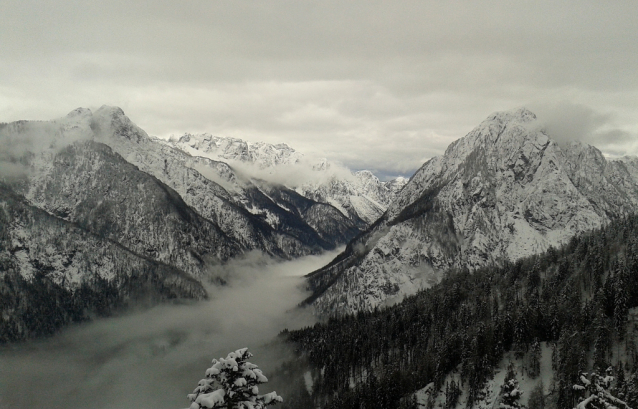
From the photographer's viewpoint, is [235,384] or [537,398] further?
[537,398]

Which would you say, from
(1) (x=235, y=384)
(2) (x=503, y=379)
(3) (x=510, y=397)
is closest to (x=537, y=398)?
(2) (x=503, y=379)

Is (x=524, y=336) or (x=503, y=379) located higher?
(x=524, y=336)

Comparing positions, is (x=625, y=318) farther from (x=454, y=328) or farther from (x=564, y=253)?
(x=564, y=253)

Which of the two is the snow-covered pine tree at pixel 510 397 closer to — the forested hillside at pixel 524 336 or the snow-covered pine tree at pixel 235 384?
the snow-covered pine tree at pixel 235 384

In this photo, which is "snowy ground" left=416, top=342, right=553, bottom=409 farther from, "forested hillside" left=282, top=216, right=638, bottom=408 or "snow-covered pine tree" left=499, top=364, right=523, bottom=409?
"snow-covered pine tree" left=499, top=364, right=523, bottom=409

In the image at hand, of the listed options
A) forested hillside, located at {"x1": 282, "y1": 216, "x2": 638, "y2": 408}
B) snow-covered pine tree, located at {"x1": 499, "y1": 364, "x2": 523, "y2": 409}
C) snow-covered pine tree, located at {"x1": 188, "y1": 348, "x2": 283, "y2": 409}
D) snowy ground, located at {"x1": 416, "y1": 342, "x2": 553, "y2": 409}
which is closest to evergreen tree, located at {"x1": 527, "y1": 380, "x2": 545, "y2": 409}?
snowy ground, located at {"x1": 416, "y1": 342, "x2": 553, "y2": 409}

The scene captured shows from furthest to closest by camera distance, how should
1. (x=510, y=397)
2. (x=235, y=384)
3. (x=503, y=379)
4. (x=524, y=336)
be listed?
(x=524, y=336) → (x=503, y=379) → (x=510, y=397) → (x=235, y=384)

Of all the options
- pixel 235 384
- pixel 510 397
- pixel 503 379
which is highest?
pixel 235 384

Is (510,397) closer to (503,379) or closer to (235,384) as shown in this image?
(235,384)

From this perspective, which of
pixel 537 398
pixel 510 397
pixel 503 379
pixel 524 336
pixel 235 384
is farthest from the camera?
pixel 524 336

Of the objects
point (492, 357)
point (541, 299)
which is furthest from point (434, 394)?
point (541, 299)
